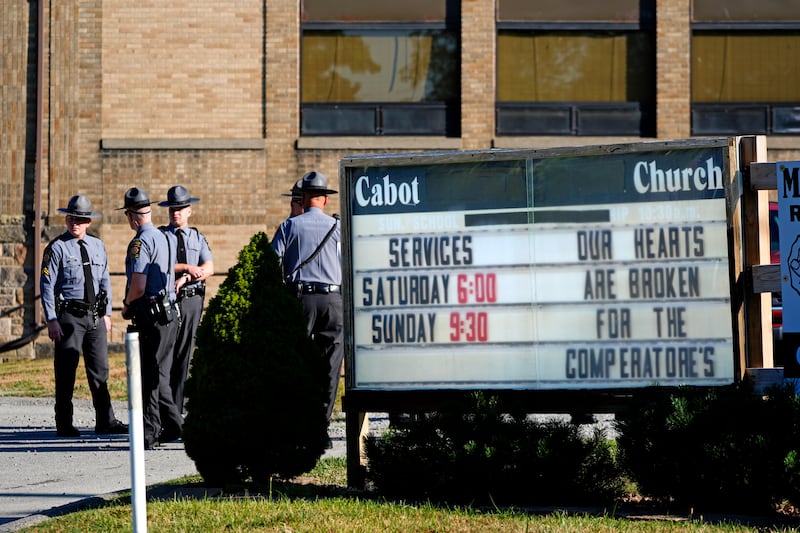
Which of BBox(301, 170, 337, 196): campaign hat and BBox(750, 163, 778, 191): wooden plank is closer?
BBox(750, 163, 778, 191): wooden plank

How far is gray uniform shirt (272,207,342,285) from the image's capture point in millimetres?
10727

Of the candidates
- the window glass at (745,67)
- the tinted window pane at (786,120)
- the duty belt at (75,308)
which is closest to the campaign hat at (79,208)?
the duty belt at (75,308)

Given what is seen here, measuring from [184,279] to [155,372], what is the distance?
3.25ft

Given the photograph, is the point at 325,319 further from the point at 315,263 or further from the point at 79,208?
the point at 79,208

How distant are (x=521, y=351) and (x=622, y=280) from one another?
2.44 ft

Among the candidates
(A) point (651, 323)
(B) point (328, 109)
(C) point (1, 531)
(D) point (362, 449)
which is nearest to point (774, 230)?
(A) point (651, 323)

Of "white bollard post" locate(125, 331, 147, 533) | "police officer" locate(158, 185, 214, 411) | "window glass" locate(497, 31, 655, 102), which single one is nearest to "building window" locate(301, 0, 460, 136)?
"window glass" locate(497, 31, 655, 102)

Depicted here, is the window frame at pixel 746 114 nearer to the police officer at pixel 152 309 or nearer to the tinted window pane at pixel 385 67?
the tinted window pane at pixel 385 67

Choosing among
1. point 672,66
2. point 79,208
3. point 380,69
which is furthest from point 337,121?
point 79,208

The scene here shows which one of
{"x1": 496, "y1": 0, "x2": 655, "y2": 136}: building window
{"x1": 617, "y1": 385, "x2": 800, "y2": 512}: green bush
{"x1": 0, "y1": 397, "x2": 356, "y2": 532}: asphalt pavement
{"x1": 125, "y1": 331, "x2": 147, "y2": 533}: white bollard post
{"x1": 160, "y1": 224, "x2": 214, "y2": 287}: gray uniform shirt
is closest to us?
{"x1": 125, "y1": 331, "x2": 147, "y2": 533}: white bollard post

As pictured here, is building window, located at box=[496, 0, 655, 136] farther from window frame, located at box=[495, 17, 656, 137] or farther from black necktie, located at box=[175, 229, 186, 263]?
A: black necktie, located at box=[175, 229, 186, 263]

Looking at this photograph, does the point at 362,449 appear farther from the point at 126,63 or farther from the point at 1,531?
the point at 126,63

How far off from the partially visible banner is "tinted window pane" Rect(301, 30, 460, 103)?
13.6m

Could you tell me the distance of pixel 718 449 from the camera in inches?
269
